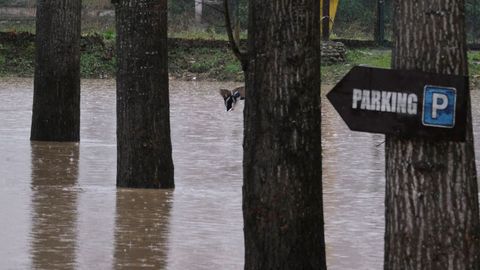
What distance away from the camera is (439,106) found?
20.0 feet

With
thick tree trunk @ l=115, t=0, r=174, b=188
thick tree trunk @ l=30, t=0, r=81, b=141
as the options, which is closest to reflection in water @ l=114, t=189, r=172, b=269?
→ thick tree trunk @ l=115, t=0, r=174, b=188

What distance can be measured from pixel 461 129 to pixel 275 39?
6.09ft

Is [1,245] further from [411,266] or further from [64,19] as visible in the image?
[64,19]

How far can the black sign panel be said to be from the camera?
19.8 ft

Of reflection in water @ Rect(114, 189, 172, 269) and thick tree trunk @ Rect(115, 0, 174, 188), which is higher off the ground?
thick tree trunk @ Rect(115, 0, 174, 188)

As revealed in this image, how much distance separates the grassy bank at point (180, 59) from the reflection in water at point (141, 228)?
69.3 feet

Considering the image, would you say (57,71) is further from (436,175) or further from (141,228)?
(436,175)

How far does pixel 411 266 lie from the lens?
6180mm

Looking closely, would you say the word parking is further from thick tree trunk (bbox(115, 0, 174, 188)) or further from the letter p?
thick tree trunk (bbox(115, 0, 174, 188))

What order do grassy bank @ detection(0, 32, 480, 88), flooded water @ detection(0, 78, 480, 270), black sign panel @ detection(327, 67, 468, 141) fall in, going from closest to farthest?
black sign panel @ detection(327, 67, 468, 141), flooded water @ detection(0, 78, 480, 270), grassy bank @ detection(0, 32, 480, 88)

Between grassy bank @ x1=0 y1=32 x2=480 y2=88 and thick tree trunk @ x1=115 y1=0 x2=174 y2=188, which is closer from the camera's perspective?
thick tree trunk @ x1=115 y1=0 x2=174 y2=188

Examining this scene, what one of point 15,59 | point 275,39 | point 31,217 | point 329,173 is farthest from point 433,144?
point 15,59

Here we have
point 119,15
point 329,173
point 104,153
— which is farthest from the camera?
point 104,153

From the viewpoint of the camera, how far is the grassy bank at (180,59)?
3431 centimetres
